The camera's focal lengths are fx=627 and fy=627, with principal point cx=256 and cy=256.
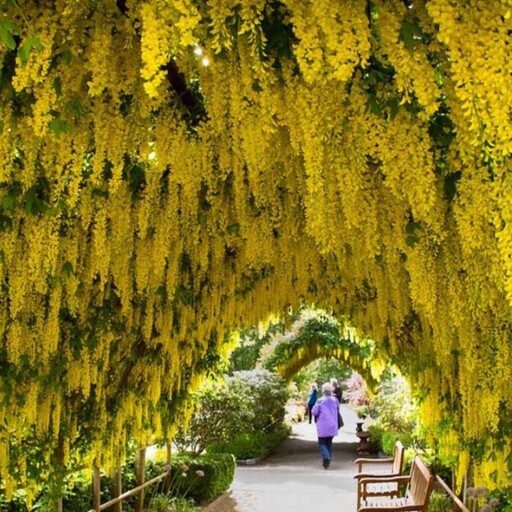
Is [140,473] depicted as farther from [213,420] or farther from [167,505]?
[213,420]

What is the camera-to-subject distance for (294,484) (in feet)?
28.7

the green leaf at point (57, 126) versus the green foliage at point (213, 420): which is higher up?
the green leaf at point (57, 126)

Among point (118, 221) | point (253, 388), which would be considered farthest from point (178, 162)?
point (253, 388)

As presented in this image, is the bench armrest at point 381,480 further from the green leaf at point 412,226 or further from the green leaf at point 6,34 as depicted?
the green leaf at point 6,34

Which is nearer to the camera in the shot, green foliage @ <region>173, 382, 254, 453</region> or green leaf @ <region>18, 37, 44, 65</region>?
Result: green leaf @ <region>18, 37, 44, 65</region>

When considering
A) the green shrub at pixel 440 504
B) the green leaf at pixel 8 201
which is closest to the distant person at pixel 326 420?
the green shrub at pixel 440 504

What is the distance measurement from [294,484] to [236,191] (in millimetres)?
6957

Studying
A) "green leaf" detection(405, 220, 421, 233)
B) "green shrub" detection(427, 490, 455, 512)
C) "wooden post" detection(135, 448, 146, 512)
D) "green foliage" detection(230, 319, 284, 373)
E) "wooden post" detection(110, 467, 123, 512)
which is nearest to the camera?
"green leaf" detection(405, 220, 421, 233)

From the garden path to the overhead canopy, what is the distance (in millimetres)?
3049

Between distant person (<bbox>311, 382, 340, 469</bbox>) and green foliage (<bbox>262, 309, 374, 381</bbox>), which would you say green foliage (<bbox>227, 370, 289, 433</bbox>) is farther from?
distant person (<bbox>311, 382, 340, 469</bbox>)

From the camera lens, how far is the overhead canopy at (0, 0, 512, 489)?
1601 millimetres

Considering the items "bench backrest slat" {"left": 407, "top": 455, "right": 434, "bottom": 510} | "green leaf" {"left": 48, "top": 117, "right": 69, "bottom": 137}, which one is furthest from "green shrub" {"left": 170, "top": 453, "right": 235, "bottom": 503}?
"green leaf" {"left": 48, "top": 117, "right": 69, "bottom": 137}

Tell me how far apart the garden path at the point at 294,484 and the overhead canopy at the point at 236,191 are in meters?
3.05

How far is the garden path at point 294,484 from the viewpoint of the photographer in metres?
7.30
